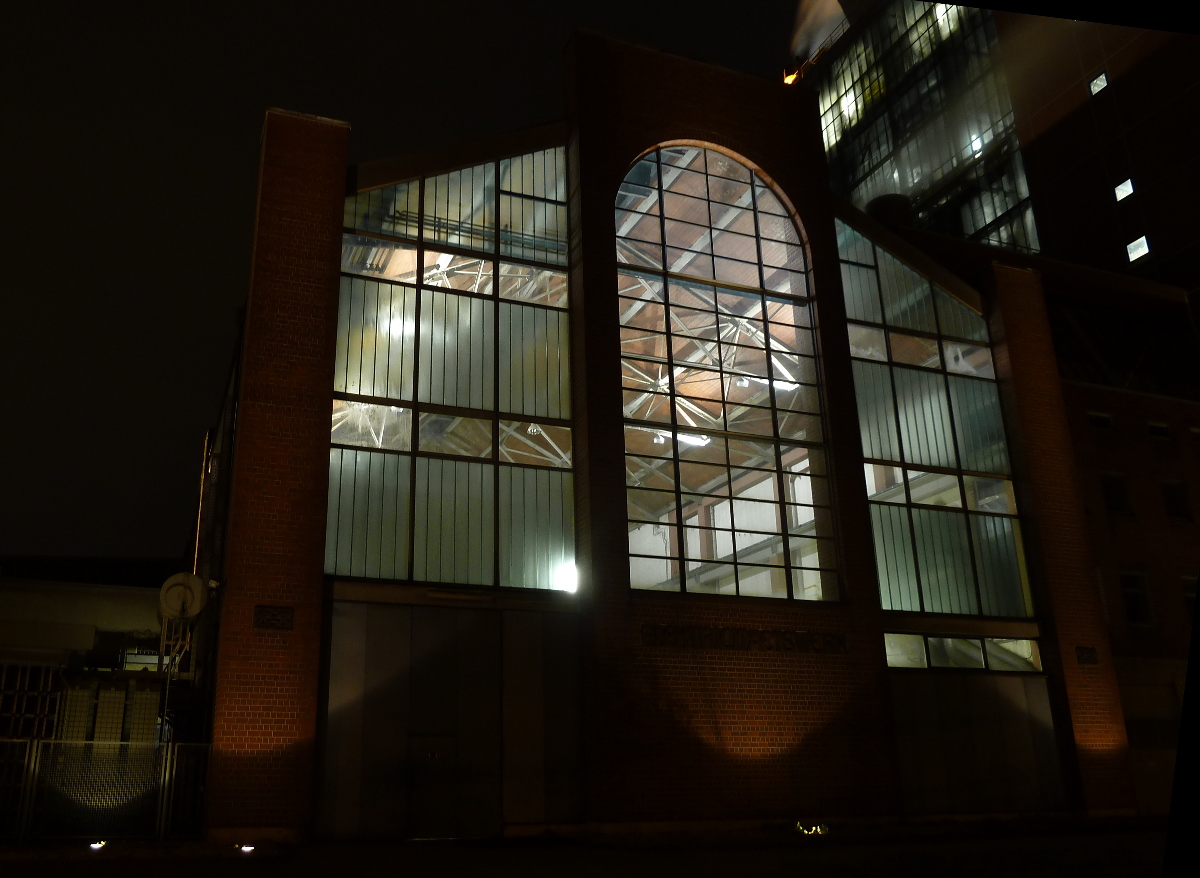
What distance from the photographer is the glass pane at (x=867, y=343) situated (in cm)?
2216

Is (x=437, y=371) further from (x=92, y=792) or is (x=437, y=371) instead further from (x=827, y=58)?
(x=827, y=58)

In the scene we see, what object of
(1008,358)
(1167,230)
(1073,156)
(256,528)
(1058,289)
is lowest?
(256,528)

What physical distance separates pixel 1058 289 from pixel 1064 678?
1792 cm

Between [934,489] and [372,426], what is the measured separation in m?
11.7

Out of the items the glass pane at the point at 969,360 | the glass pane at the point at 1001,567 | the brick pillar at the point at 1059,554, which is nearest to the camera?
the brick pillar at the point at 1059,554

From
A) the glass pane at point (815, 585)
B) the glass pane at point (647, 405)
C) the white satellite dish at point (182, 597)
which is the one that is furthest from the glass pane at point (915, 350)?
the white satellite dish at point (182, 597)

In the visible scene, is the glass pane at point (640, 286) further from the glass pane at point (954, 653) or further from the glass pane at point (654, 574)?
the glass pane at point (954, 653)

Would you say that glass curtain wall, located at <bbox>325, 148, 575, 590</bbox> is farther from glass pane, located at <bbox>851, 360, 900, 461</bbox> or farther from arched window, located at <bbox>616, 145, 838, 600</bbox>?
glass pane, located at <bbox>851, 360, 900, 461</bbox>

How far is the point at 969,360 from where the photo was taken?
23.4m

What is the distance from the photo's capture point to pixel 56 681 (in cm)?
2411

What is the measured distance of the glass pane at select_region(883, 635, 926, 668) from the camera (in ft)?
66.2

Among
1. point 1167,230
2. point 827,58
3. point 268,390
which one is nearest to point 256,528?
point 268,390

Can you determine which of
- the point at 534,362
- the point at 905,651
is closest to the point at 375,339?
the point at 534,362

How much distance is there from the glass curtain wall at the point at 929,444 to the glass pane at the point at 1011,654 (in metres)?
0.58
